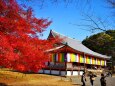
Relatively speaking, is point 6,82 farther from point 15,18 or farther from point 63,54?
point 63,54

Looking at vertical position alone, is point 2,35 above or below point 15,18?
below

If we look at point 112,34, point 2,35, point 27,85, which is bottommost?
point 27,85

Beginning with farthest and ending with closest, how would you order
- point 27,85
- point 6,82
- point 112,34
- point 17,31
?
point 6,82 → point 27,85 → point 17,31 → point 112,34

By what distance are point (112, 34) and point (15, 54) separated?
47.4 feet

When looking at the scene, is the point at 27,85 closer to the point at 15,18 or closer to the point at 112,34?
the point at 15,18

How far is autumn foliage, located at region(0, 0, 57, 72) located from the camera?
20.6 metres

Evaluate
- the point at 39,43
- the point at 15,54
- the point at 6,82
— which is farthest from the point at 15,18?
the point at 6,82

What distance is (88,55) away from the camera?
48094mm

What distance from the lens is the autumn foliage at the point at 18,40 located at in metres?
20.6

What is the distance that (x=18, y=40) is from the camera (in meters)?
21.8

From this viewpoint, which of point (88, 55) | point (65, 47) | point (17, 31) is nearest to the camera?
point (17, 31)

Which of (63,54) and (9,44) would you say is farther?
(63,54)

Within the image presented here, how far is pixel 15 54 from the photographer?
850 inches

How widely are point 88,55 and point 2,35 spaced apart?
29.6m
